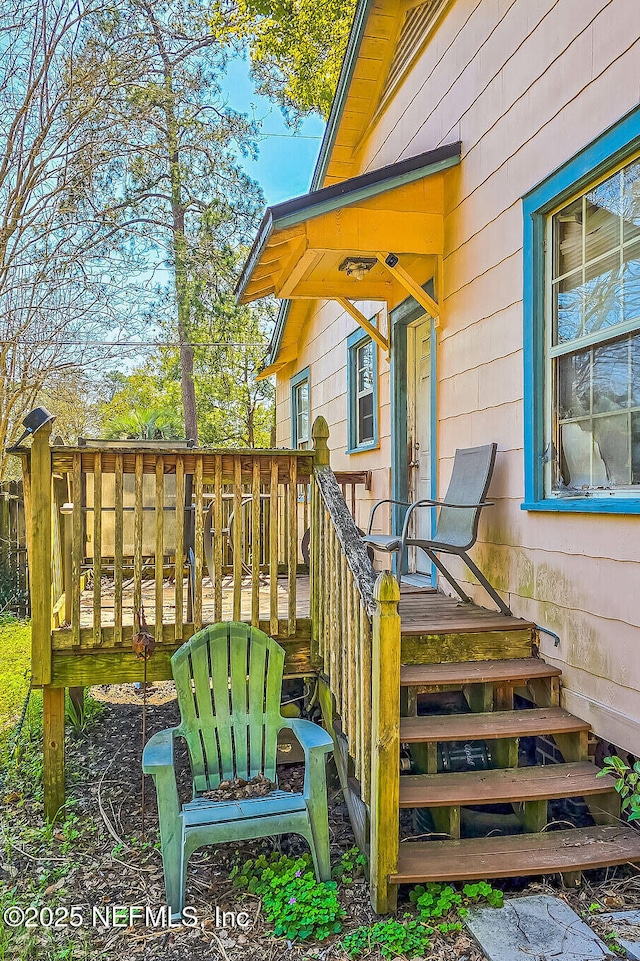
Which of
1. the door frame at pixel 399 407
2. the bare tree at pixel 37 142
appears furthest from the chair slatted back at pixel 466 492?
the bare tree at pixel 37 142

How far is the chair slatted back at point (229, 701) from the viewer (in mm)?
2973

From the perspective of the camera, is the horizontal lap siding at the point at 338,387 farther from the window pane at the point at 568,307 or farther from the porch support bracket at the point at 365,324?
the window pane at the point at 568,307

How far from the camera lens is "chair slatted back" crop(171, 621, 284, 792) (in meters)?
2.97

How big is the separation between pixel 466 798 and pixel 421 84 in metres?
4.98

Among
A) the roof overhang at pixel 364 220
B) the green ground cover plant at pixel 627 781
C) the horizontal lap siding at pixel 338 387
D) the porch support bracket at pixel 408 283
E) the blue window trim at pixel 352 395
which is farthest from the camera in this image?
the blue window trim at pixel 352 395

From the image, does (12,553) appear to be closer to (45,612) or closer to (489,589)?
(45,612)

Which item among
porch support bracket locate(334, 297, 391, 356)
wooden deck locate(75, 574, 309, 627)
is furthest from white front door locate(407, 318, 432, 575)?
wooden deck locate(75, 574, 309, 627)

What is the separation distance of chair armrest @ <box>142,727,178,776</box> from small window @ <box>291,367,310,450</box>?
23.1ft

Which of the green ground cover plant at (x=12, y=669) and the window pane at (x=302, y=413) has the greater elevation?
the window pane at (x=302, y=413)

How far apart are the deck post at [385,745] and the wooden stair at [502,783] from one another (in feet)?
0.26

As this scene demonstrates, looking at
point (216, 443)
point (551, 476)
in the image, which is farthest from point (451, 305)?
A: point (216, 443)

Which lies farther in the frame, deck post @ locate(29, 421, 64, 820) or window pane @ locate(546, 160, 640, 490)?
deck post @ locate(29, 421, 64, 820)

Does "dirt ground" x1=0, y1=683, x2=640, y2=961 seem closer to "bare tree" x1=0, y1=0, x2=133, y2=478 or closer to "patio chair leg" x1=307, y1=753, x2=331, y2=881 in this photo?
"patio chair leg" x1=307, y1=753, x2=331, y2=881

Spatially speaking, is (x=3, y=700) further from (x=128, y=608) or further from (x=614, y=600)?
(x=614, y=600)
